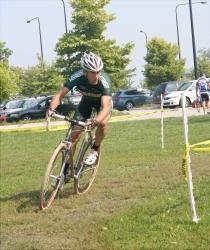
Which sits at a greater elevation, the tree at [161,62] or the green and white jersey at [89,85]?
the tree at [161,62]

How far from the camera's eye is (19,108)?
35.9 meters

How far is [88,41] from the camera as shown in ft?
134

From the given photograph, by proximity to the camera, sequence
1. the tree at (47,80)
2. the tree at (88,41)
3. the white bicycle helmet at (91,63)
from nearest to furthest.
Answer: the white bicycle helmet at (91,63), the tree at (88,41), the tree at (47,80)

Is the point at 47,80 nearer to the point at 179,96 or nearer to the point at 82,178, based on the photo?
the point at 179,96

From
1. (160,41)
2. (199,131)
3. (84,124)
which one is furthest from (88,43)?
(84,124)

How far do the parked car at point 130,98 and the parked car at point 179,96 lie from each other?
6.52 m

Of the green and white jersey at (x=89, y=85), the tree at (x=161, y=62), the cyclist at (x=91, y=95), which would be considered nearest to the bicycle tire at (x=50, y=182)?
the cyclist at (x=91, y=95)

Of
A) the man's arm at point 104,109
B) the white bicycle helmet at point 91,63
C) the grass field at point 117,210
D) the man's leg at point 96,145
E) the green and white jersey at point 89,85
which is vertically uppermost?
the white bicycle helmet at point 91,63

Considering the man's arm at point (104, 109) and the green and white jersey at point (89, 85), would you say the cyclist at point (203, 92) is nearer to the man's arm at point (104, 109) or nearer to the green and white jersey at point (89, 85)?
the green and white jersey at point (89, 85)

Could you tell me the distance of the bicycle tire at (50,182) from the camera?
6707 millimetres

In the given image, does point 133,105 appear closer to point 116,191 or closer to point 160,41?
point 160,41

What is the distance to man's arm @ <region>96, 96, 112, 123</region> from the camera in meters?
6.92

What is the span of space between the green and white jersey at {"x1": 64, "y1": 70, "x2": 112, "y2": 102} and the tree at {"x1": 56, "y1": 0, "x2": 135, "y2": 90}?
110ft

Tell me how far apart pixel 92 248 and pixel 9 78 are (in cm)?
3147
